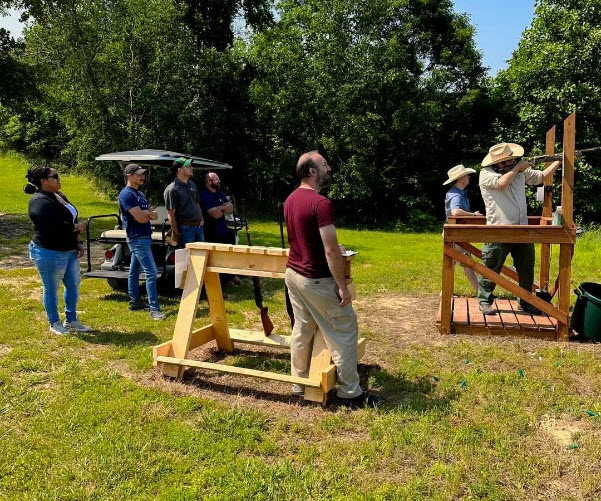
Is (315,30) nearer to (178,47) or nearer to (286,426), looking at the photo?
(178,47)

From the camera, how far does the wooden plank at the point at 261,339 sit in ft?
17.0

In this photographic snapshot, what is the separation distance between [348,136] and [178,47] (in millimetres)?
6204

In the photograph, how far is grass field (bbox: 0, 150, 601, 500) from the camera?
3125 millimetres

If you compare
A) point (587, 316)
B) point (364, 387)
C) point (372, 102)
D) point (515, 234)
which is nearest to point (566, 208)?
point (515, 234)

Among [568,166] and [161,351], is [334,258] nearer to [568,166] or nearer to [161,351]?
[161,351]

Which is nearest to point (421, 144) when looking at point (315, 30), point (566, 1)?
point (315, 30)

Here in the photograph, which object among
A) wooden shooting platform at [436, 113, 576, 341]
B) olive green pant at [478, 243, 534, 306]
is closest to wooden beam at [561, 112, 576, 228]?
wooden shooting platform at [436, 113, 576, 341]

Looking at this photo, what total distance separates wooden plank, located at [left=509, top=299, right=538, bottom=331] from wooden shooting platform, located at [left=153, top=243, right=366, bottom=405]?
2153mm

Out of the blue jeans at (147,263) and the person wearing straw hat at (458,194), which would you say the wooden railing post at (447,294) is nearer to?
the person wearing straw hat at (458,194)

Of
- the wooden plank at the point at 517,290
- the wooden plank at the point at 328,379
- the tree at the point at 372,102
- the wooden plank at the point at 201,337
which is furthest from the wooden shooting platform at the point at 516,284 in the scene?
the tree at the point at 372,102

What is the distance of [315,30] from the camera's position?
62.0 ft

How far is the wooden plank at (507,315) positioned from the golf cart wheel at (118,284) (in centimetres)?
508

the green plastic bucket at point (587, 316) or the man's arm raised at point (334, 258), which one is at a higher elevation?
the man's arm raised at point (334, 258)

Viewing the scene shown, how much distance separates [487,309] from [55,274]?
15.8ft
